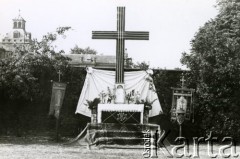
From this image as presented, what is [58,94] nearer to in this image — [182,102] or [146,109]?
[146,109]

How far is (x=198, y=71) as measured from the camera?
17500mm

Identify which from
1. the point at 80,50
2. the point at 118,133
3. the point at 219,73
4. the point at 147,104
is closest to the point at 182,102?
the point at 147,104

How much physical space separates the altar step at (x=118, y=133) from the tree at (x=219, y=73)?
3.17 meters

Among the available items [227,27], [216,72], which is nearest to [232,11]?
[227,27]

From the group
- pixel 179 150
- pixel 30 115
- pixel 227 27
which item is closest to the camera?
pixel 179 150

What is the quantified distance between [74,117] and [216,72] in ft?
20.0

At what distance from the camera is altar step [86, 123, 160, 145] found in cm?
1459

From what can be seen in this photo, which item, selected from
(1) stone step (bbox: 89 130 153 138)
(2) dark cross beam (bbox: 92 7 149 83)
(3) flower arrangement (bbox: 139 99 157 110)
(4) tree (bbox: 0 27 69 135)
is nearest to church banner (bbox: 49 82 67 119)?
(4) tree (bbox: 0 27 69 135)

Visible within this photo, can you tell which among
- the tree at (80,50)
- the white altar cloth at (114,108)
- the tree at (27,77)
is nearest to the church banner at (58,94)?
the tree at (27,77)

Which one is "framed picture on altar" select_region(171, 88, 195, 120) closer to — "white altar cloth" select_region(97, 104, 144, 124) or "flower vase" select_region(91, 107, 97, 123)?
"white altar cloth" select_region(97, 104, 144, 124)

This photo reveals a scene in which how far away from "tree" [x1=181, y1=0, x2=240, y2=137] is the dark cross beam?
2.21 metres

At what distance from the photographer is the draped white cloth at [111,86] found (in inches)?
706

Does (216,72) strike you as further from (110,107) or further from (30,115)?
(30,115)

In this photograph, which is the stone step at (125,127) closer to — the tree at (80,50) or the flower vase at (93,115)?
the flower vase at (93,115)
